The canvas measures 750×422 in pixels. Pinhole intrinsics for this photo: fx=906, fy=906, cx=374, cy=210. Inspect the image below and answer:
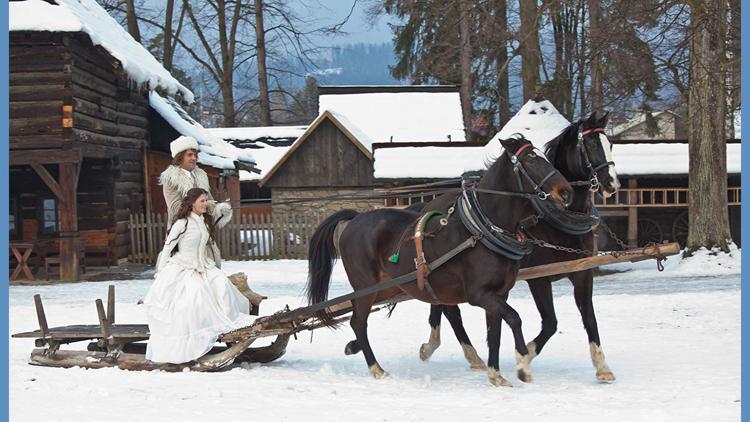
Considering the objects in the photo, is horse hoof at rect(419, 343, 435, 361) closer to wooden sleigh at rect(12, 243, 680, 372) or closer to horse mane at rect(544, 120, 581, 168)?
wooden sleigh at rect(12, 243, 680, 372)

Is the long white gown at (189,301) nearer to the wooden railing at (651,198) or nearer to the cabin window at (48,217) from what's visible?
the wooden railing at (651,198)

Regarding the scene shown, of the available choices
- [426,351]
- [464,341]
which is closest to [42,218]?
[426,351]

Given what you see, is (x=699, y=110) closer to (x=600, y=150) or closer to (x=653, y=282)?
(x=653, y=282)

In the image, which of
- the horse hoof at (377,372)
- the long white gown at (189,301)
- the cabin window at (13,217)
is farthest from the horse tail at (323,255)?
the cabin window at (13,217)

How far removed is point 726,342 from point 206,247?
531cm

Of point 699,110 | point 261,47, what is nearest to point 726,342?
point 699,110

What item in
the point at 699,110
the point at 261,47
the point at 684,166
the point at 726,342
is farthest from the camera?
the point at 261,47

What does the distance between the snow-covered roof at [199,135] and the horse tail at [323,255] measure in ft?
47.4

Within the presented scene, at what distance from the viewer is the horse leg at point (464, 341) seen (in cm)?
805

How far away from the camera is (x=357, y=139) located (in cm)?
2788

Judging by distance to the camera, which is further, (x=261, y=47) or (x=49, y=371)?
(x=261, y=47)

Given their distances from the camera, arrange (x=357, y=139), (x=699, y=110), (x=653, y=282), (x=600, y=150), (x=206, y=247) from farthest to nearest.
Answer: (x=357, y=139)
(x=699, y=110)
(x=653, y=282)
(x=206, y=247)
(x=600, y=150)

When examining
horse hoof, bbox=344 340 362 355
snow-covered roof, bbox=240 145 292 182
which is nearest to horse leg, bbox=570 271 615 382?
horse hoof, bbox=344 340 362 355

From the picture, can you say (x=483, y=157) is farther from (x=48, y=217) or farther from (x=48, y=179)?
(x=48, y=217)
